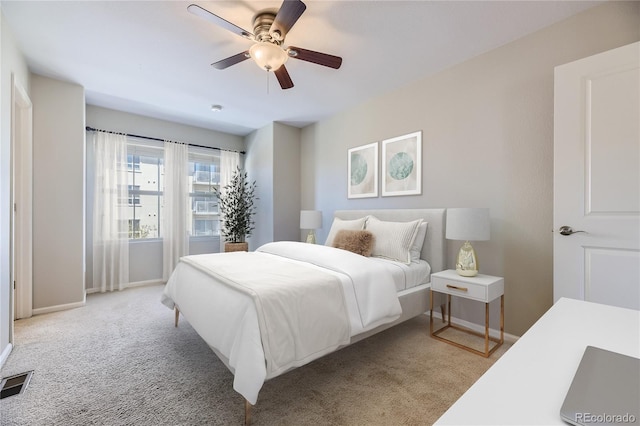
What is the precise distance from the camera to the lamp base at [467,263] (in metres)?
2.30

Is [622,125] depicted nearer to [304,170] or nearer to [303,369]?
Answer: [303,369]

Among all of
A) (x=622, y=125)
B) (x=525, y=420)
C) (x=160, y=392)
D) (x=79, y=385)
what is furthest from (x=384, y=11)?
(x=79, y=385)

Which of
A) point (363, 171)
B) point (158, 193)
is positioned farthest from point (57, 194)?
point (363, 171)

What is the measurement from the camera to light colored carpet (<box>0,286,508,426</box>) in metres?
1.50

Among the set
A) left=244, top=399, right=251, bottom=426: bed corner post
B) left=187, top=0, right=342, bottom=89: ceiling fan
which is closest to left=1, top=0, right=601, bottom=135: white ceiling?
left=187, top=0, right=342, bottom=89: ceiling fan

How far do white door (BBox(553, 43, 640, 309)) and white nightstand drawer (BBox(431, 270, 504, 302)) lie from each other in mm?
364

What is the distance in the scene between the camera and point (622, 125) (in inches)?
66.6

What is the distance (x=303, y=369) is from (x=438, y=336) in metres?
1.29

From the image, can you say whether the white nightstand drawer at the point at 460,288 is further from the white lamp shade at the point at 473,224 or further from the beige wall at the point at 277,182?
the beige wall at the point at 277,182

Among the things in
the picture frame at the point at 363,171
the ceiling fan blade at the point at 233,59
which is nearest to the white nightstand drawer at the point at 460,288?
the picture frame at the point at 363,171

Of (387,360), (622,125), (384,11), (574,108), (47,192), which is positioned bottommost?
(387,360)

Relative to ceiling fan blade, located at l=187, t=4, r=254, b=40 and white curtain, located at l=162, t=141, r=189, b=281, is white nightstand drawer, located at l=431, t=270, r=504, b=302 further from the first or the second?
white curtain, located at l=162, t=141, r=189, b=281

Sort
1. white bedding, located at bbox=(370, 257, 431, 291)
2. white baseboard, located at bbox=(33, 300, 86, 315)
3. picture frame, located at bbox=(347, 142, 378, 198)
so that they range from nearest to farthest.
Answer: white bedding, located at bbox=(370, 257, 431, 291)
white baseboard, located at bbox=(33, 300, 86, 315)
picture frame, located at bbox=(347, 142, 378, 198)

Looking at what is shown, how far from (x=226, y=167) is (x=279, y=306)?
4.01 meters
